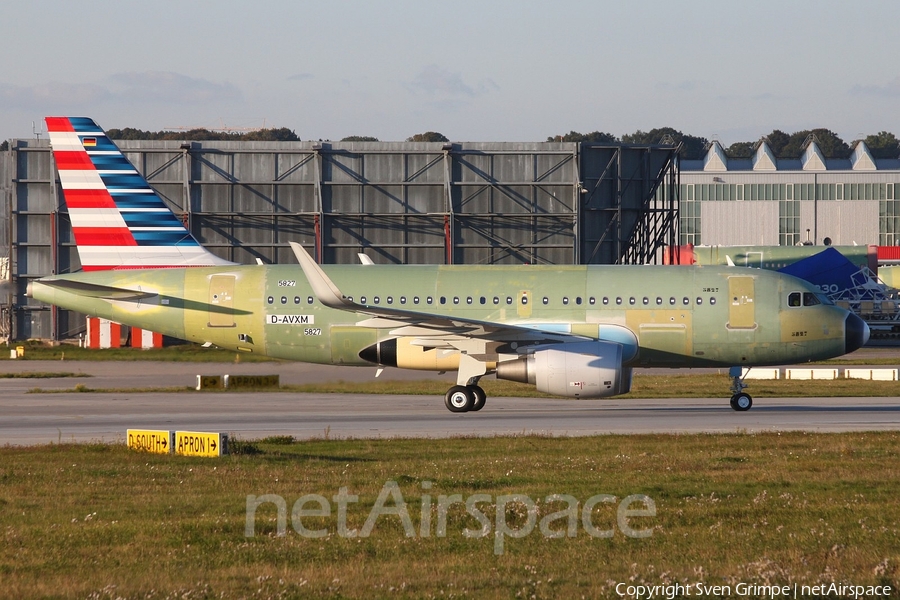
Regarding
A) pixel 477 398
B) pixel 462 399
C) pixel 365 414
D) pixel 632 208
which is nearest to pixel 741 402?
Result: pixel 477 398

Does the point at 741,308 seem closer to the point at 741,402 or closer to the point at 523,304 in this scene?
the point at 741,402

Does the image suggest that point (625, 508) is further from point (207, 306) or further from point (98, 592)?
point (207, 306)

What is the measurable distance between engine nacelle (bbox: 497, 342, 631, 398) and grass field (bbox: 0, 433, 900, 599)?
7.07 meters

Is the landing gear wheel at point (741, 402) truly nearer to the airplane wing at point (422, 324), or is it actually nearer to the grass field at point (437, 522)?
the airplane wing at point (422, 324)

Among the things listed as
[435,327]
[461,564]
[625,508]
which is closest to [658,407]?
[435,327]

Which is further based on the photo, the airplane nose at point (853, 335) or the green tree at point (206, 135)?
the green tree at point (206, 135)

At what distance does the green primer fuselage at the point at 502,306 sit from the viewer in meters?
30.2

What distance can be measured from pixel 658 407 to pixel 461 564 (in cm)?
2150

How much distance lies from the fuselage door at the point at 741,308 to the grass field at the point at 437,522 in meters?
9.98

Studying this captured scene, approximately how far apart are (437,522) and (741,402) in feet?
61.9

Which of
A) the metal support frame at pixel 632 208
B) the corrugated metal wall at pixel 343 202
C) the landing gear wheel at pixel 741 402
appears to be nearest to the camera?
the landing gear wheel at pixel 741 402

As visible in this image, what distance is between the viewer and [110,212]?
1282 inches

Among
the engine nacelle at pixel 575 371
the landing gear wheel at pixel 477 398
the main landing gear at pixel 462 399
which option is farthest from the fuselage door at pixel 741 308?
the main landing gear at pixel 462 399

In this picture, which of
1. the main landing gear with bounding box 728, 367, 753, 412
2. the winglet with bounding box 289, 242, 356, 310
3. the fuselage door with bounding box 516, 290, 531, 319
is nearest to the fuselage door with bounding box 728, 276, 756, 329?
the main landing gear with bounding box 728, 367, 753, 412
